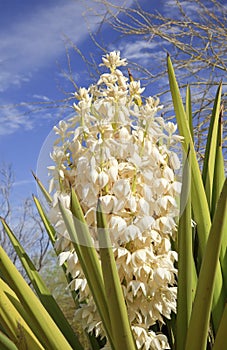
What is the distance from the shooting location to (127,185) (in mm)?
847

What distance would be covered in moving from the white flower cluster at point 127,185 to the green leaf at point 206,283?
3.8 inches

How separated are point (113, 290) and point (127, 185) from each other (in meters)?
0.17

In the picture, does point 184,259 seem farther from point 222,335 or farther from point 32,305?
point 32,305

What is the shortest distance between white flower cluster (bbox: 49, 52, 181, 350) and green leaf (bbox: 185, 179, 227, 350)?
10 centimetres

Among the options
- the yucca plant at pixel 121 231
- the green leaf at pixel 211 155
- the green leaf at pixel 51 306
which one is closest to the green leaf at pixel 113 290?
the yucca plant at pixel 121 231

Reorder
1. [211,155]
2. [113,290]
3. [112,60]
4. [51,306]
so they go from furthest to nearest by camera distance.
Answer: [211,155] → [51,306] → [112,60] → [113,290]

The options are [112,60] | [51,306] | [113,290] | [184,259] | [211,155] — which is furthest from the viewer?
[211,155]

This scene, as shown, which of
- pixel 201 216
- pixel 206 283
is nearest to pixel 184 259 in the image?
pixel 206 283

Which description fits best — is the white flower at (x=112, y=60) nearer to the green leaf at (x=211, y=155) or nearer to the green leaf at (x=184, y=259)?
the green leaf at (x=184, y=259)

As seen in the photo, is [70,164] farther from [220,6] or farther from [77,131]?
[220,6]

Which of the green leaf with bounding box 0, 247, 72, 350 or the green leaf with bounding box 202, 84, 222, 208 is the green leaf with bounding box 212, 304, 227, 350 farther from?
the green leaf with bounding box 202, 84, 222, 208

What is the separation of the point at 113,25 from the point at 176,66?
1.53ft

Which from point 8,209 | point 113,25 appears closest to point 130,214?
point 113,25

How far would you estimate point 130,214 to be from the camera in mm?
871
